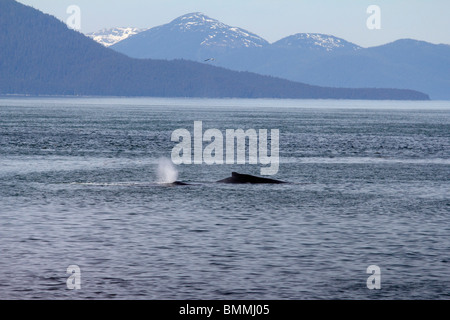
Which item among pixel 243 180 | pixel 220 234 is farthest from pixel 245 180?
pixel 220 234

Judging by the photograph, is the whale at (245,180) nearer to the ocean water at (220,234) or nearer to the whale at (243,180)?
the whale at (243,180)

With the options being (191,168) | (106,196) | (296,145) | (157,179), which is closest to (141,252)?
(106,196)

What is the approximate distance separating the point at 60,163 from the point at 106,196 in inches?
1116

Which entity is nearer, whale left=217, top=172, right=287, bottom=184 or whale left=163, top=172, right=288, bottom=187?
whale left=163, top=172, right=288, bottom=187

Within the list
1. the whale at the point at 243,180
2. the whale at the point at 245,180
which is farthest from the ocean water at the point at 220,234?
the whale at the point at 245,180

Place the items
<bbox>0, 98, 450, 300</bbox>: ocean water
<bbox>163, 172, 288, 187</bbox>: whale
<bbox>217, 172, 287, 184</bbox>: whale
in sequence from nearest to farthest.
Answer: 1. <bbox>0, 98, 450, 300</bbox>: ocean water
2. <bbox>163, 172, 288, 187</bbox>: whale
3. <bbox>217, 172, 287, 184</bbox>: whale

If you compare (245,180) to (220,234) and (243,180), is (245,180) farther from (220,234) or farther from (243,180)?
(220,234)

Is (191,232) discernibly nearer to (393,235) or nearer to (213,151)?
(393,235)

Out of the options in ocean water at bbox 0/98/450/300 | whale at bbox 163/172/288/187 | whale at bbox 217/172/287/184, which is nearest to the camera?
ocean water at bbox 0/98/450/300

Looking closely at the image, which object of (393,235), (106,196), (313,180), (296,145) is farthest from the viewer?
(296,145)

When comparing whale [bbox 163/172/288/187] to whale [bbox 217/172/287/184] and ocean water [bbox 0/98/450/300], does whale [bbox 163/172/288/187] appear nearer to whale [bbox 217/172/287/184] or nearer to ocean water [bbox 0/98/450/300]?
whale [bbox 217/172/287/184]

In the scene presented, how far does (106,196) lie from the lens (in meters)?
49.5

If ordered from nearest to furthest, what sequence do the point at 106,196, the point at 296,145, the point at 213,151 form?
the point at 106,196, the point at 213,151, the point at 296,145

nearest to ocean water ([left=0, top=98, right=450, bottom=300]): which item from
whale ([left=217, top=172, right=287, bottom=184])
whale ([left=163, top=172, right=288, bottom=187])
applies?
whale ([left=163, top=172, right=288, bottom=187])
